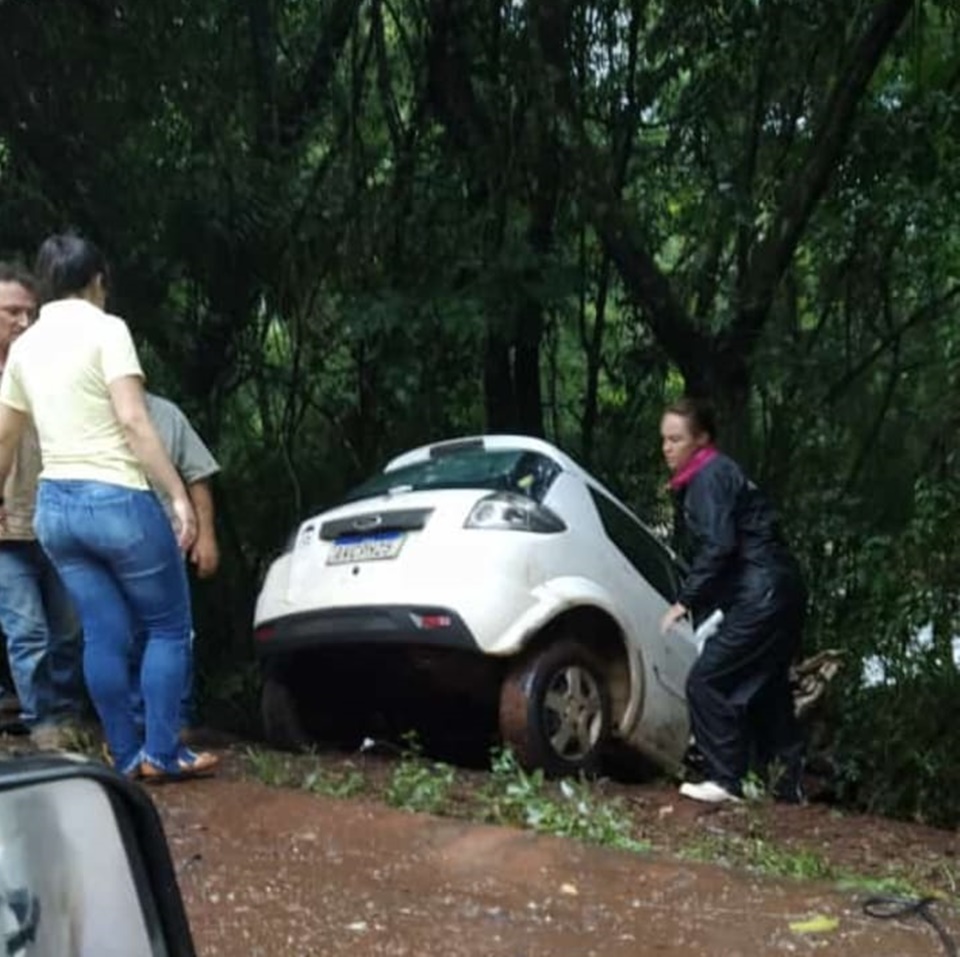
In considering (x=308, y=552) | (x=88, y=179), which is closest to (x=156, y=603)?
(x=308, y=552)

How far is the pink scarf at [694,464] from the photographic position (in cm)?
743

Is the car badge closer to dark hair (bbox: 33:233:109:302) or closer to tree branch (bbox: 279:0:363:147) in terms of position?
dark hair (bbox: 33:233:109:302)

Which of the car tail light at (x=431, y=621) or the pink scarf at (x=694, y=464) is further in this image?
the pink scarf at (x=694, y=464)

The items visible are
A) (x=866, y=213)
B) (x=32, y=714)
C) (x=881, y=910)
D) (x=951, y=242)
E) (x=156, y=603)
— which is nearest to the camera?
(x=881, y=910)

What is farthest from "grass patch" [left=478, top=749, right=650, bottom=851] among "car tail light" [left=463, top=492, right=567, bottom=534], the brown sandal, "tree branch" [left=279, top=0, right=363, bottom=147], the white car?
"tree branch" [left=279, top=0, right=363, bottom=147]

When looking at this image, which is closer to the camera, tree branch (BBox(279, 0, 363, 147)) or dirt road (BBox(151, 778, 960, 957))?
dirt road (BBox(151, 778, 960, 957))

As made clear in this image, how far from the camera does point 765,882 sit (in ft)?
17.2

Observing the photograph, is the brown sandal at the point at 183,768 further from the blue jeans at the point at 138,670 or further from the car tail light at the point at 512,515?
the car tail light at the point at 512,515

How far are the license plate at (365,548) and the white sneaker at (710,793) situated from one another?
1.57 meters

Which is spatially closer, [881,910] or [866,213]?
[881,910]

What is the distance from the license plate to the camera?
739 centimetres

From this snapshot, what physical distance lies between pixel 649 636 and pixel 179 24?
192 inches

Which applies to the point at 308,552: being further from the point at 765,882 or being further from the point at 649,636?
the point at 765,882

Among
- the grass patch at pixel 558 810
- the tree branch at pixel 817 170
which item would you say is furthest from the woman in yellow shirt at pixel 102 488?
the tree branch at pixel 817 170
